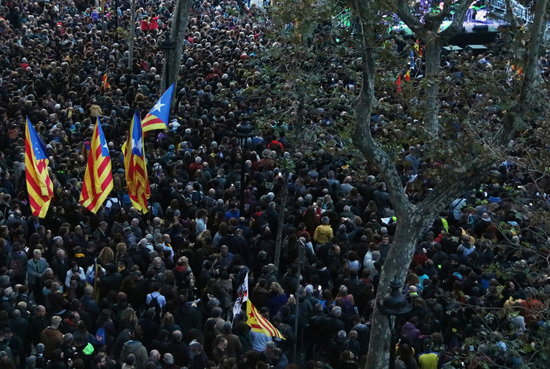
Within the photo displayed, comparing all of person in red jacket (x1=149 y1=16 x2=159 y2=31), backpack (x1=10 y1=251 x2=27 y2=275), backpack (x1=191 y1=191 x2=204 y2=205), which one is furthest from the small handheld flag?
person in red jacket (x1=149 y1=16 x2=159 y2=31)

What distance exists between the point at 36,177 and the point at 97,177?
1.02m

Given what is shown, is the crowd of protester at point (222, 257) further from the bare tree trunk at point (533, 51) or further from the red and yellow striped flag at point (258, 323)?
the bare tree trunk at point (533, 51)

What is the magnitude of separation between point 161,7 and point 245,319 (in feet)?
86.8

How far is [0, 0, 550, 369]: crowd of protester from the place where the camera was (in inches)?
566

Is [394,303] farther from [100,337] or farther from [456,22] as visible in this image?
[456,22]

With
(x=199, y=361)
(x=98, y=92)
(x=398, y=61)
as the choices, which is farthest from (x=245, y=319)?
(x=98, y=92)

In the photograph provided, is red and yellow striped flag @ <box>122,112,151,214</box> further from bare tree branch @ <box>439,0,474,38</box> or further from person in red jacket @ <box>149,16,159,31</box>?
person in red jacket @ <box>149,16,159,31</box>

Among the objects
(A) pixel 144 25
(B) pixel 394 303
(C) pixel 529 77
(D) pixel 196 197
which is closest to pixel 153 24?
(A) pixel 144 25

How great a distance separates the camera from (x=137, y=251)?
1736 centimetres

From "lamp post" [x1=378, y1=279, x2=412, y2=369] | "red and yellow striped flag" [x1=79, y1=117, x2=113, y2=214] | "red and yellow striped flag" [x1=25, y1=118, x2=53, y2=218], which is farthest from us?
"red and yellow striped flag" [x1=79, y1=117, x2=113, y2=214]

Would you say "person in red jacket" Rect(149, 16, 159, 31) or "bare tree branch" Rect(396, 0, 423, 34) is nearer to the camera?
"bare tree branch" Rect(396, 0, 423, 34)

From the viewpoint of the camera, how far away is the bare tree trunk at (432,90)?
14102mm

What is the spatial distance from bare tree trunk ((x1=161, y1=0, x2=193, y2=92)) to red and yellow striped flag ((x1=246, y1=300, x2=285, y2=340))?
13.7m

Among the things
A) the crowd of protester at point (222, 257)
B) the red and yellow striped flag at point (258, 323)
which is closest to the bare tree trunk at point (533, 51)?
the crowd of protester at point (222, 257)
